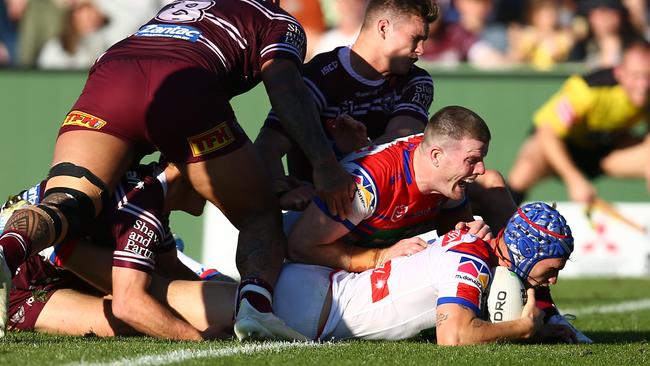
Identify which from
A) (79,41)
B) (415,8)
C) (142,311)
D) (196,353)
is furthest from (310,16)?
(196,353)

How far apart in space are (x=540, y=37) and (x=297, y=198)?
830 centimetres

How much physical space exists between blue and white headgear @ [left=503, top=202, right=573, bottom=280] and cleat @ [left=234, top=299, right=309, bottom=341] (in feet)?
3.99

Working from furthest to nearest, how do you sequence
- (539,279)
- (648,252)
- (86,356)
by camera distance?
(648,252), (539,279), (86,356)

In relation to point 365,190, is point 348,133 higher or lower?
higher

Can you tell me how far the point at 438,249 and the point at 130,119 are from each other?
1843 mm

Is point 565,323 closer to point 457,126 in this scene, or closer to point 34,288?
point 457,126

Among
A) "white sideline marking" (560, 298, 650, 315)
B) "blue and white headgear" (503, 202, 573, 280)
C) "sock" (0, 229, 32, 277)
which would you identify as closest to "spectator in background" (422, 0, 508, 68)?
"white sideline marking" (560, 298, 650, 315)

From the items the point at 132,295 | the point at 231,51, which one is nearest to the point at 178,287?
the point at 132,295

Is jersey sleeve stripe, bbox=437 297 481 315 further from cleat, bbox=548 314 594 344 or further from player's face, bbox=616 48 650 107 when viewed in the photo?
player's face, bbox=616 48 650 107

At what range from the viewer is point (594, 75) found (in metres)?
12.4

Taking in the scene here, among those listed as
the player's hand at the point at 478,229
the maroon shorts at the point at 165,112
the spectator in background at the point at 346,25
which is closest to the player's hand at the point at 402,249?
the player's hand at the point at 478,229

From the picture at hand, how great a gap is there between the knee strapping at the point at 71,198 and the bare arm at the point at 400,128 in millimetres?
1947

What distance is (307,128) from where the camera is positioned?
6457mm

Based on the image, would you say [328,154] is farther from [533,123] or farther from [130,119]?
[533,123]
